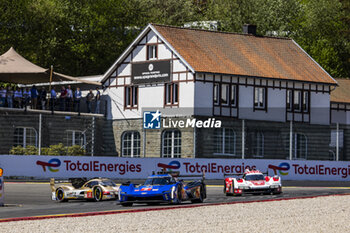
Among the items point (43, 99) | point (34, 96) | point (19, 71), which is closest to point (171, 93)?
point (43, 99)

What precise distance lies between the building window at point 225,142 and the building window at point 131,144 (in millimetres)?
5850

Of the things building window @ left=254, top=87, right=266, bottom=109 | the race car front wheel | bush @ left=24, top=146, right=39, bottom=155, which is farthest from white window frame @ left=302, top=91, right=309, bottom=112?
the race car front wheel

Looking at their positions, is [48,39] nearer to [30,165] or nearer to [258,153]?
[258,153]

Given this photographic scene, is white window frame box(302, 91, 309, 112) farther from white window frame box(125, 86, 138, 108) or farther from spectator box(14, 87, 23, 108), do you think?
spectator box(14, 87, 23, 108)

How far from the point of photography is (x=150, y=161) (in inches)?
1726

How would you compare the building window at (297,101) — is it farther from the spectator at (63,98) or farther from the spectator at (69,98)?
Result: the spectator at (63,98)

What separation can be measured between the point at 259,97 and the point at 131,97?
839 centimetres

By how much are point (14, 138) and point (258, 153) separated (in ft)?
48.5

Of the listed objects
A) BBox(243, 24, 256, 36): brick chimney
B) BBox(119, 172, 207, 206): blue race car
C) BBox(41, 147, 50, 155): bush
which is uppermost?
BBox(243, 24, 256, 36): brick chimney

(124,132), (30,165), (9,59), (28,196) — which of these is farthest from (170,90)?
(28,196)

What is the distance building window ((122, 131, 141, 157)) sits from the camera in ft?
181

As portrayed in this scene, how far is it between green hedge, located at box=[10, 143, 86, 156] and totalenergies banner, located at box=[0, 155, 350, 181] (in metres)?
5.00

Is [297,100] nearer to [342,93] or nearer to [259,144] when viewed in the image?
[259,144]

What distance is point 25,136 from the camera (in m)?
48.8
